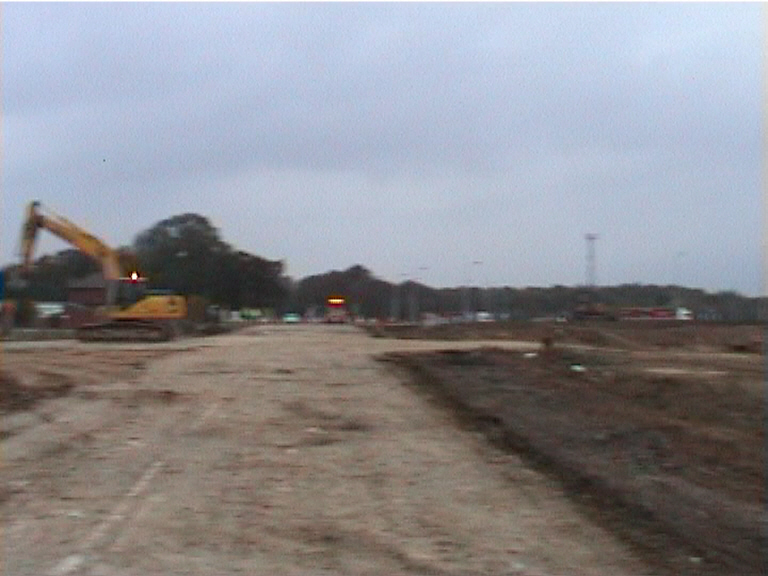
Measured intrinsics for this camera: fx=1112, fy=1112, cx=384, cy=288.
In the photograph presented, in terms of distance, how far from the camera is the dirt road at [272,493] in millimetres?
8336

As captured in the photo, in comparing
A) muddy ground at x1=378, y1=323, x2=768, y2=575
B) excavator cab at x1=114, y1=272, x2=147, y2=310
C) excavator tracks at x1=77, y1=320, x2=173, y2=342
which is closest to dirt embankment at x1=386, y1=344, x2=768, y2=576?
muddy ground at x1=378, y1=323, x2=768, y2=575

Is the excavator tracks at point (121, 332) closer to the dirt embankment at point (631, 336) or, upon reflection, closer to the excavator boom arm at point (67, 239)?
the excavator boom arm at point (67, 239)

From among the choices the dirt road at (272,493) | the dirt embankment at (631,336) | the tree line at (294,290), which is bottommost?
the dirt road at (272,493)

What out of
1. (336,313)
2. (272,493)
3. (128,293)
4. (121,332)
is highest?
(128,293)

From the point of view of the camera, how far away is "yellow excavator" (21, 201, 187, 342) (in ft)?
143

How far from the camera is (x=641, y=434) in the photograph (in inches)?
542

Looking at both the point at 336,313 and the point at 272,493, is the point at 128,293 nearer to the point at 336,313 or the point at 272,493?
the point at 272,493

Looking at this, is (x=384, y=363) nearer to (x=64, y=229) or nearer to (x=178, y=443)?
(x=178, y=443)

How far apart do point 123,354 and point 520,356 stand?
11154 mm

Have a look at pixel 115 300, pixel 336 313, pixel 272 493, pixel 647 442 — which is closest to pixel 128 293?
pixel 115 300

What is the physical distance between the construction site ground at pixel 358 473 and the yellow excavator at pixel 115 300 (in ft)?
67.0

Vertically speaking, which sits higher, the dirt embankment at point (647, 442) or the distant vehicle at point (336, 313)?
the distant vehicle at point (336, 313)

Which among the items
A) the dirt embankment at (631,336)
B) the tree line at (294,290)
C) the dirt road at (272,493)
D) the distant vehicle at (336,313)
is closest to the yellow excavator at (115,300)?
the dirt embankment at (631,336)

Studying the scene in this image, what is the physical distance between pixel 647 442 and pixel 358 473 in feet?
11.9
